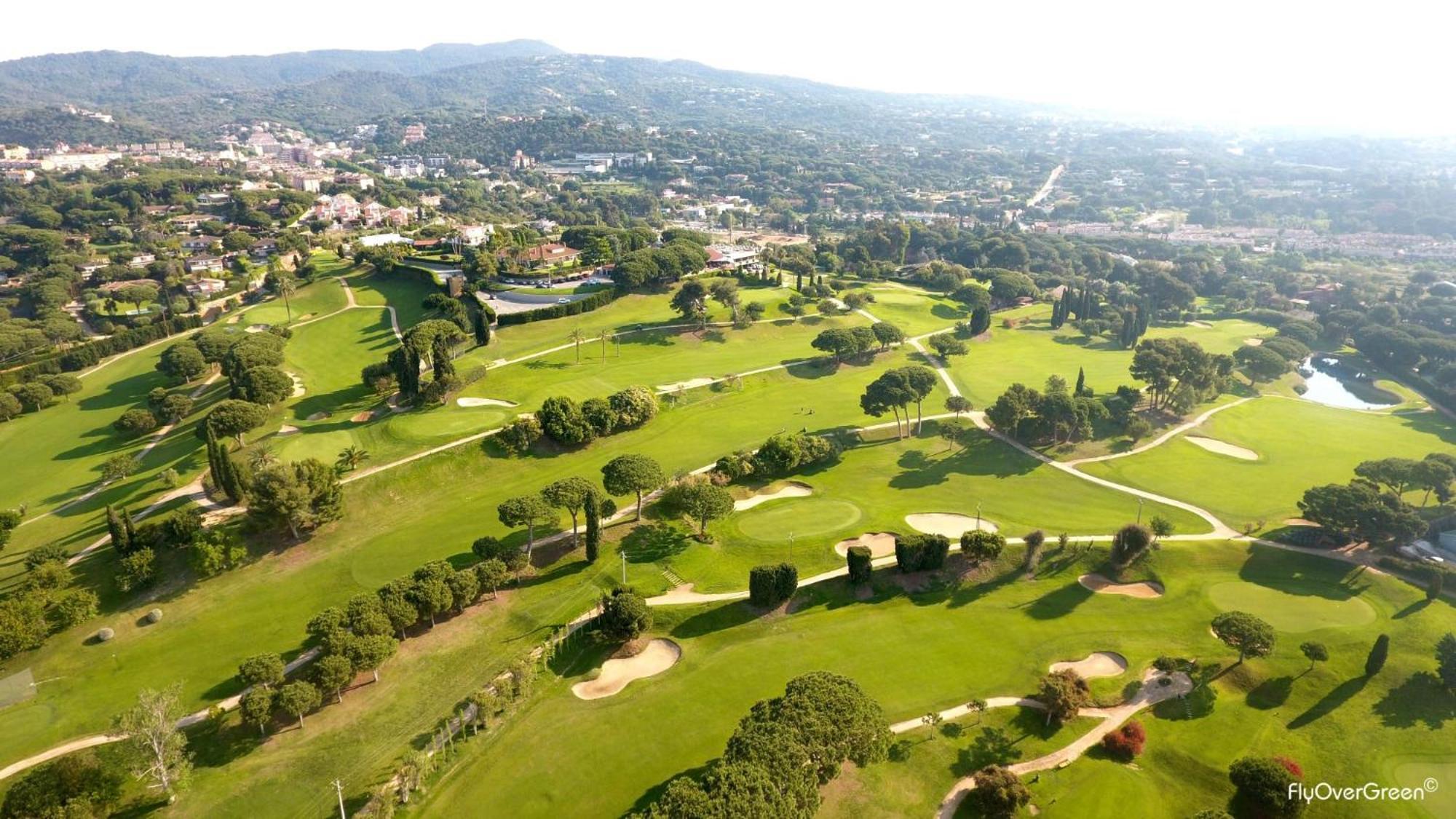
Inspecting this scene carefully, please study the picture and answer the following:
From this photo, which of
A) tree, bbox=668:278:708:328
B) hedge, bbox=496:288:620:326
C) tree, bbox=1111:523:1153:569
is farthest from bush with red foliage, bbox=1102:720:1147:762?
hedge, bbox=496:288:620:326

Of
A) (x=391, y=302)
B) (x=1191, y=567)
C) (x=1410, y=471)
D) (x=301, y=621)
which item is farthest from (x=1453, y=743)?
(x=391, y=302)

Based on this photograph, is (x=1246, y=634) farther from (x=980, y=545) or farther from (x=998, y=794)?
(x=998, y=794)

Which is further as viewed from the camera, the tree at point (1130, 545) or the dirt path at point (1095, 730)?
the tree at point (1130, 545)

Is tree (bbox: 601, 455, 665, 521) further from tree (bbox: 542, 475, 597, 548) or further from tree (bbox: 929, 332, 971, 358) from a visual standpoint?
tree (bbox: 929, 332, 971, 358)

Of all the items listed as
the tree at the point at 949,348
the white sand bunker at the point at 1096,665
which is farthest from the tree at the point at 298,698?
the tree at the point at 949,348

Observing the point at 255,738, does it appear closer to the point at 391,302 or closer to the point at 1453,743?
the point at 1453,743

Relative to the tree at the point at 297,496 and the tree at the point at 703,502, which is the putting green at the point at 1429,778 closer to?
the tree at the point at 703,502
